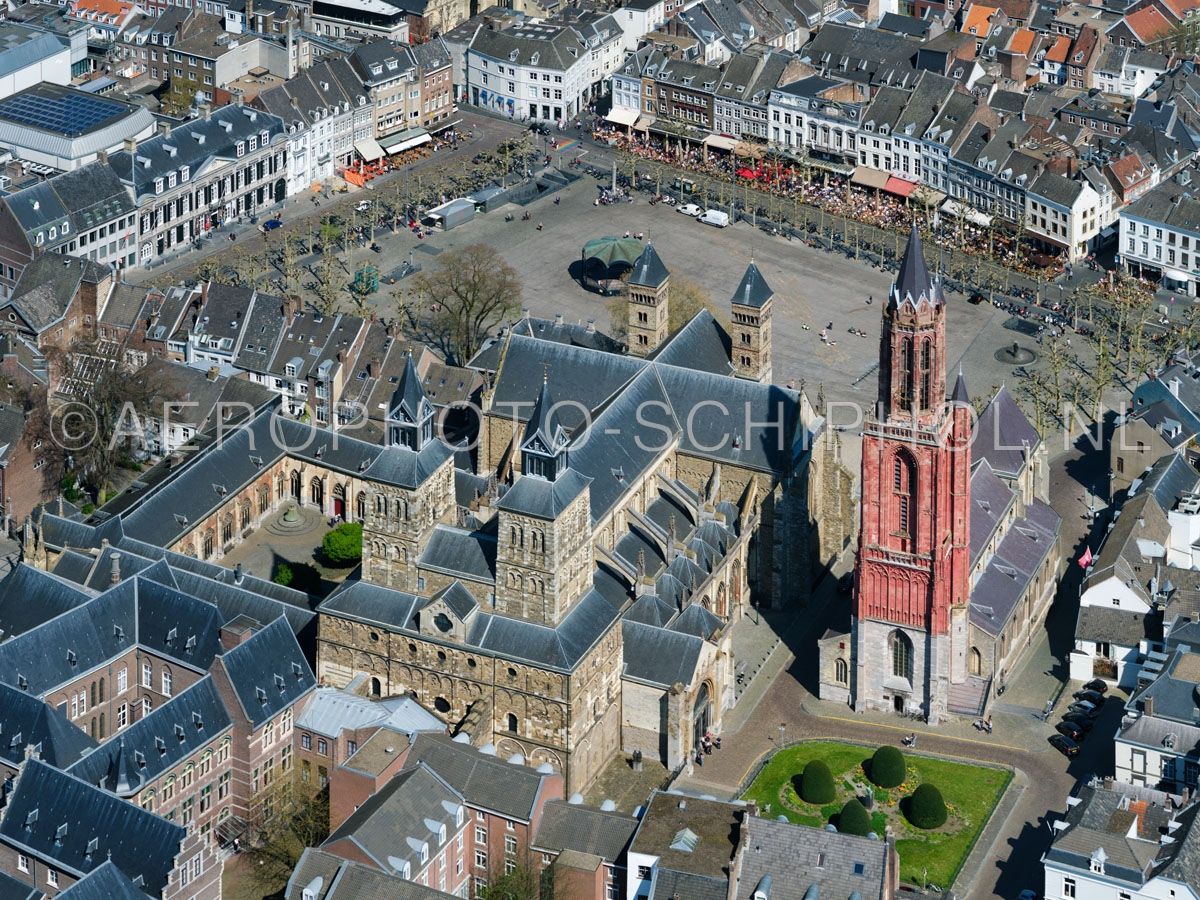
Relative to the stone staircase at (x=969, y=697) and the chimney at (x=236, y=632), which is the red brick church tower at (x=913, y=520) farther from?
the chimney at (x=236, y=632)

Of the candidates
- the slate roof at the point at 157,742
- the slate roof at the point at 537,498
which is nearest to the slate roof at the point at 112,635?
the slate roof at the point at 157,742

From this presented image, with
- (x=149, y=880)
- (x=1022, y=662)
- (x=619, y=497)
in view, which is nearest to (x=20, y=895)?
(x=149, y=880)

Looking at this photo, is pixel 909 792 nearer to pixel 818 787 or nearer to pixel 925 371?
pixel 818 787

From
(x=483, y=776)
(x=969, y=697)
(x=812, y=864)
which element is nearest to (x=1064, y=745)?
(x=969, y=697)

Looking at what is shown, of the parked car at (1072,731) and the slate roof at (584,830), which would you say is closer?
the slate roof at (584,830)

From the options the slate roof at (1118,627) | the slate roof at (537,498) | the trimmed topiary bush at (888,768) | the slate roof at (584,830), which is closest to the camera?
the slate roof at (584,830)
